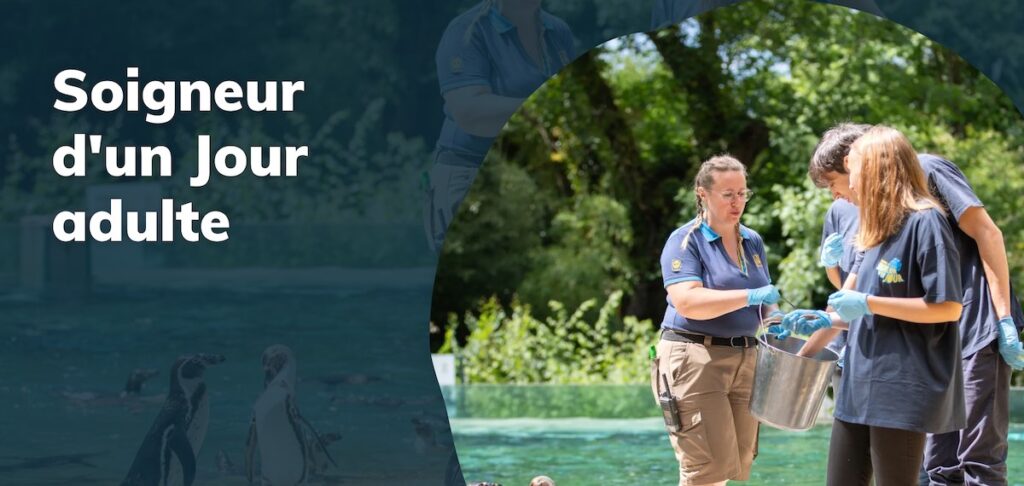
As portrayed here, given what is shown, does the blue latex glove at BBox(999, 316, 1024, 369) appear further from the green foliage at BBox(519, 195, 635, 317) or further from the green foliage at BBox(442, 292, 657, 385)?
the green foliage at BBox(519, 195, 635, 317)

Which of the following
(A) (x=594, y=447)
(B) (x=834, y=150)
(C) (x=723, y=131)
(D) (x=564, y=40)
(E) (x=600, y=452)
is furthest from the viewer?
(C) (x=723, y=131)

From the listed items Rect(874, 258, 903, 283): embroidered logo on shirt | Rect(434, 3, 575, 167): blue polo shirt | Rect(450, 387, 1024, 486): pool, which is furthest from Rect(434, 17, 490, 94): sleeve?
Rect(450, 387, 1024, 486): pool

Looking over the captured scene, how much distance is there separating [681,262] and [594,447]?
3.95m

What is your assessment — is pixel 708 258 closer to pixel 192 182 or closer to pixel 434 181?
pixel 434 181

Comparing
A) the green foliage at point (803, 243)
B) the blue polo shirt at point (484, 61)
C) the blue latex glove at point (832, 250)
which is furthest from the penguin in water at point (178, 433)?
the green foliage at point (803, 243)

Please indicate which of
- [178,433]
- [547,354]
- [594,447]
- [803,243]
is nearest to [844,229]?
[178,433]

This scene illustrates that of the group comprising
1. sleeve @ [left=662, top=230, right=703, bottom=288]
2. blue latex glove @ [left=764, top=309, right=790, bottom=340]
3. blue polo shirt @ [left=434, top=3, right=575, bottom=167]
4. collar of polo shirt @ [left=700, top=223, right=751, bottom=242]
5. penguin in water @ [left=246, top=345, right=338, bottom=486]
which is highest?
blue polo shirt @ [left=434, top=3, right=575, bottom=167]

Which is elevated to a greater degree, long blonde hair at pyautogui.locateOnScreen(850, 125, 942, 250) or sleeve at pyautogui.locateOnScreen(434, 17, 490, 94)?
sleeve at pyautogui.locateOnScreen(434, 17, 490, 94)

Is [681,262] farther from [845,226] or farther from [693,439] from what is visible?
[845,226]

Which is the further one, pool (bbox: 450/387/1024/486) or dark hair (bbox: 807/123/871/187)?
pool (bbox: 450/387/1024/486)

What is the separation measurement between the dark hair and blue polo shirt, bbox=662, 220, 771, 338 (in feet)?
0.85

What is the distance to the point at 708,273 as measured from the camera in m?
4.00

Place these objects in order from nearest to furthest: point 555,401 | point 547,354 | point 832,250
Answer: point 832,250
point 555,401
point 547,354

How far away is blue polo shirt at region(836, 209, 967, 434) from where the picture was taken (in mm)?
3340
